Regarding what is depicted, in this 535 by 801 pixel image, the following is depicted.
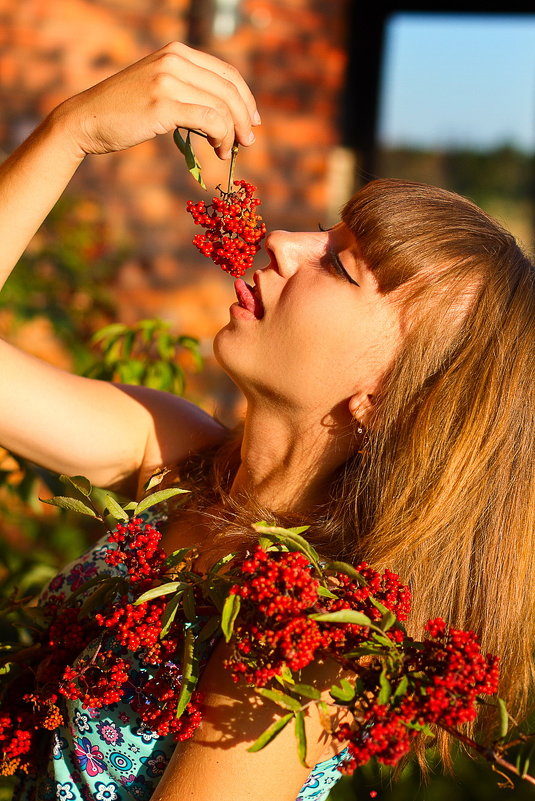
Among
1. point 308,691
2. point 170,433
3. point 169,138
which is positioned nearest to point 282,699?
point 308,691

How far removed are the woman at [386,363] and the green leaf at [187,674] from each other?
26cm

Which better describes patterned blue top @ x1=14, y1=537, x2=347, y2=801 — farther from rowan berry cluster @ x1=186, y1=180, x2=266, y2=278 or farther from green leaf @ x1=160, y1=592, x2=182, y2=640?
rowan berry cluster @ x1=186, y1=180, x2=266, y2=278

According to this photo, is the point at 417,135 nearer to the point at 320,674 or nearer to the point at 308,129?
the point at 308,129

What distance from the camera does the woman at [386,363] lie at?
120 centimetres

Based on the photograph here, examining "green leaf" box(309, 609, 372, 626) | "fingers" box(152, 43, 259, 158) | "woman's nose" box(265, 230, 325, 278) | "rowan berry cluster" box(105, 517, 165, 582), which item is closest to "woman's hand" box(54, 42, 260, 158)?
"fingers" box(152, 43, 259, 158)

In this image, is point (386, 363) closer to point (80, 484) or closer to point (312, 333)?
point (312, 333)

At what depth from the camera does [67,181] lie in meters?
1.25

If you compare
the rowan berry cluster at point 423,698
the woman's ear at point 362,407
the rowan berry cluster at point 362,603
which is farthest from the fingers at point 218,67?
the rowan berry cluster at point 423,698

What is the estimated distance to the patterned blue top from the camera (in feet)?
3.85

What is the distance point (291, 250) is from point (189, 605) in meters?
0.58

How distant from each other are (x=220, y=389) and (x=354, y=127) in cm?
148

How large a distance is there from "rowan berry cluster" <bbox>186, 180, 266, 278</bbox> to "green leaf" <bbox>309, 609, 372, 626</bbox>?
533mm

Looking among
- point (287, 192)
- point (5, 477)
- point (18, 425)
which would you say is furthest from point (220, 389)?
point (18, 425)

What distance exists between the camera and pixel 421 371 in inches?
48.9
